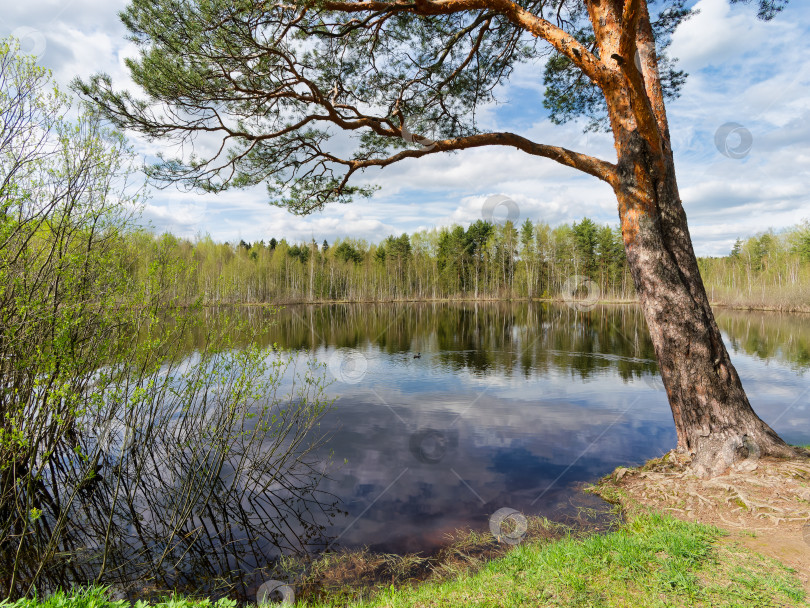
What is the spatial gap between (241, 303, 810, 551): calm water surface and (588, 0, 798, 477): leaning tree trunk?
1.99 metres

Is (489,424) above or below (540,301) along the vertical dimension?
below

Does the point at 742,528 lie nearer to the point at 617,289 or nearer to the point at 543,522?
the point at 543,522

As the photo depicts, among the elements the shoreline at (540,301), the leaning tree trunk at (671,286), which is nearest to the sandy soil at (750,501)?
the leaning tree trunk at (671,286)

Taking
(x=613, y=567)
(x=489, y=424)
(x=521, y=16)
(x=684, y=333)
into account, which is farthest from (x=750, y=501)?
(x=521, y=16)

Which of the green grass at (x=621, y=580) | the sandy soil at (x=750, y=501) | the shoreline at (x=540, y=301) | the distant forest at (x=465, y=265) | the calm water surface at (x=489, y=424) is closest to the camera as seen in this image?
the green grass at (x=621, y=580)

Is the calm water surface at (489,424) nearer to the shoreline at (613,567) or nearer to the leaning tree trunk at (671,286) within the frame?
the shoreline at (613,567)

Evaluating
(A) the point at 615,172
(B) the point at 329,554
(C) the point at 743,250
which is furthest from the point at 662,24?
(C) the point at 743,250

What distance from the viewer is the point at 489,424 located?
31.6 feet

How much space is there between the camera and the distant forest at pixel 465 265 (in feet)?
207

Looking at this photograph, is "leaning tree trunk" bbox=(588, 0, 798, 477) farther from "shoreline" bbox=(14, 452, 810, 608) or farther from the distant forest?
the distant forest

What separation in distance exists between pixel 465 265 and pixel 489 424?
66.8 metres

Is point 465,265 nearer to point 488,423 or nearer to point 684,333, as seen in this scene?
point 488,423

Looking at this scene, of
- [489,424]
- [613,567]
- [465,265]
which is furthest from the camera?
[465,265]

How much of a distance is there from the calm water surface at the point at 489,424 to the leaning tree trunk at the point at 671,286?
1.99 m
